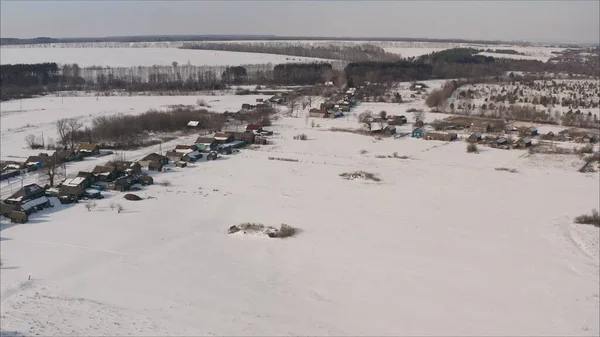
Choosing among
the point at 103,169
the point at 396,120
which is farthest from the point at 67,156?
the point at 396,120

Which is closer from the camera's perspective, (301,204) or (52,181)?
(301,204)

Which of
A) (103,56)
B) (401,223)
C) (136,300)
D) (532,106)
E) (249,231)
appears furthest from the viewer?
(103,56)

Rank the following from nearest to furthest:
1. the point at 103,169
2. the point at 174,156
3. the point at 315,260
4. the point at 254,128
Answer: the point at 315,260 < the point at 103,169 < the point at 174,156 < the point at 254,128

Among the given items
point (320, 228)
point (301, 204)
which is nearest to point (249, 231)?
point (320, 228)

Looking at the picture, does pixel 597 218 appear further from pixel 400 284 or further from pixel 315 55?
pixel 315 55

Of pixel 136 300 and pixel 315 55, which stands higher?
pixel 315 55

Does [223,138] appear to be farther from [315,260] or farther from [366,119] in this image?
[315,260]

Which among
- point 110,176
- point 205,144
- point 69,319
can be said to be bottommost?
point 69,319

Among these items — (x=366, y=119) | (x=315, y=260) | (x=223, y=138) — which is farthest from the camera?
(x=366, y=119)
